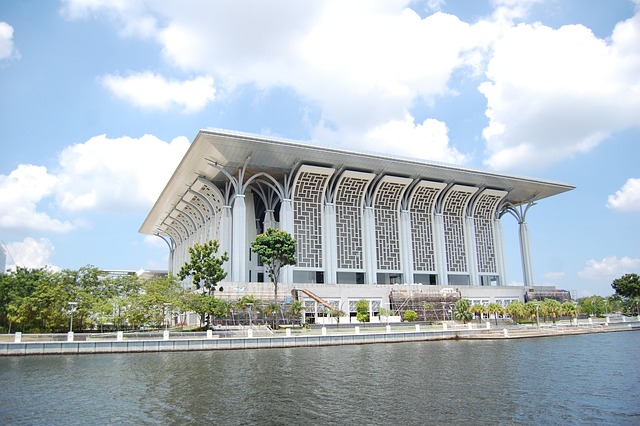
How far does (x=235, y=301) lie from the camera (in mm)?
46938

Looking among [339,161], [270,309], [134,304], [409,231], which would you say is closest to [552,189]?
[409,231]

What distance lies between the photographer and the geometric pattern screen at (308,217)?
194 ft

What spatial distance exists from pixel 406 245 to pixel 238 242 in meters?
22.1

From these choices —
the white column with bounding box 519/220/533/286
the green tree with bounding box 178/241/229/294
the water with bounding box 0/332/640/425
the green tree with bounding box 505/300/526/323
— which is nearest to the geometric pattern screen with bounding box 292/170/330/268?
the green tree with bounding box 178/241/229/294

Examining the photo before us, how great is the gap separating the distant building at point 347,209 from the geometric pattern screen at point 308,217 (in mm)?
121

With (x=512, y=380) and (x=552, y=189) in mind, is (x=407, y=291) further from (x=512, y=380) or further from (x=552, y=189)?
(x=512, y=380)

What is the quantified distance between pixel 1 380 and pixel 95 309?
18.5 meters

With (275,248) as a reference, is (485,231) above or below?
above

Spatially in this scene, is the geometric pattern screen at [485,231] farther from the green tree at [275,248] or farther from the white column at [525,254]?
the green tree at [275,248]

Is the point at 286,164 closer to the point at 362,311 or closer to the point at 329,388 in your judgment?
the point at 362,311

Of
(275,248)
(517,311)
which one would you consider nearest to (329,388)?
(275,248)

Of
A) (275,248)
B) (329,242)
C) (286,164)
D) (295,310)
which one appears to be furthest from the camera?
(329,242)

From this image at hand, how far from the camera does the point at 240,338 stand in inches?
1426

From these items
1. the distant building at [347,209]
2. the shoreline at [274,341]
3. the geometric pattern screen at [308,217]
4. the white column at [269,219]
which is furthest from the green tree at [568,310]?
the white column at [269,219]
